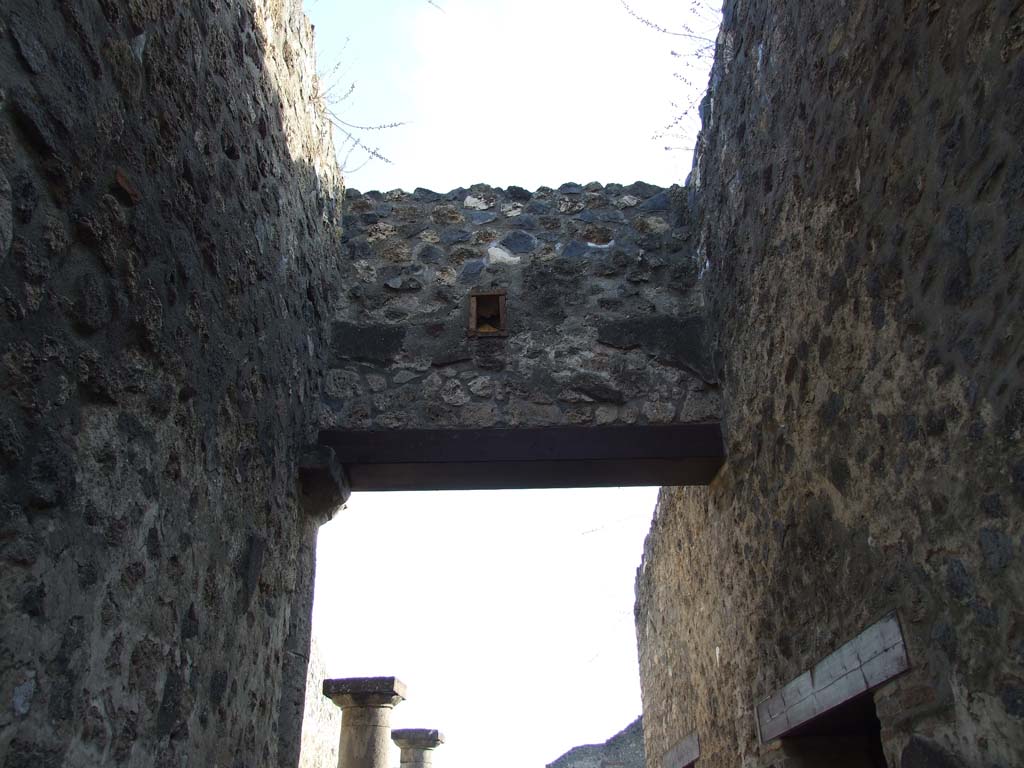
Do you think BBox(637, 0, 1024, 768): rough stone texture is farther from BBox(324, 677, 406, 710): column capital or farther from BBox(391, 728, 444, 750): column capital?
BBox(391, 728, 444, 750): column capital

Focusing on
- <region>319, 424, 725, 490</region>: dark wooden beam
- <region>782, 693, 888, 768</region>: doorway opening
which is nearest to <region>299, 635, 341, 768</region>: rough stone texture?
<region>319, 424, 725, 490</region>: dark wooden beam

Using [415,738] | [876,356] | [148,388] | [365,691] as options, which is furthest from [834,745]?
[415,738]

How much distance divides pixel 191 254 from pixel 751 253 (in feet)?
7.10

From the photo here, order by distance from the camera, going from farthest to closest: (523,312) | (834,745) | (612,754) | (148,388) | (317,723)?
(612,754) → (317,723) → (523,312) → (834,745) → (148,388)

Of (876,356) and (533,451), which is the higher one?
(533,451)

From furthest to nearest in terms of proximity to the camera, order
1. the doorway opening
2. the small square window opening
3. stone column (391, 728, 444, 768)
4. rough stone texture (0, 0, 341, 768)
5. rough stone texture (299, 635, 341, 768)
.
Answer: stone column (391, 728, 444, 768) → rough stone texture (299, 635, 341, 768) → the small square window opening → the doorway opening → rough stone texture (0, 0, 341, 768)

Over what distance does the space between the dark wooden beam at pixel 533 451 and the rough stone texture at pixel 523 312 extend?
8 centimetres

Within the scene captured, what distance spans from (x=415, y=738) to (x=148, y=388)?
5.62 meters

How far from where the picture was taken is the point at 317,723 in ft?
22.0

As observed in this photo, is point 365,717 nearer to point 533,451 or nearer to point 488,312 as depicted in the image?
point 533,451

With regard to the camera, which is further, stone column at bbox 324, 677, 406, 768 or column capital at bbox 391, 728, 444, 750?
column capital at bbox 391, 728, 444, 750

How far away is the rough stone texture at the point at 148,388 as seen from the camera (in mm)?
1684

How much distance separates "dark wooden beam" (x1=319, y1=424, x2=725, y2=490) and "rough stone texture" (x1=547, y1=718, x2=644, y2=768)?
6.70 metres

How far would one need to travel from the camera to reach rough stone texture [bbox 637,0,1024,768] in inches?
70.8
